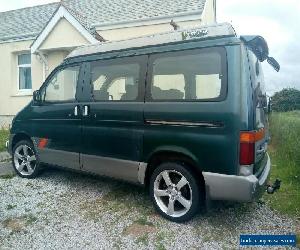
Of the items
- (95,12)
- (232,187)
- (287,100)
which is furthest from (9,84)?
(287,100)

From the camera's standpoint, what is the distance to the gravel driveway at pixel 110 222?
383cm

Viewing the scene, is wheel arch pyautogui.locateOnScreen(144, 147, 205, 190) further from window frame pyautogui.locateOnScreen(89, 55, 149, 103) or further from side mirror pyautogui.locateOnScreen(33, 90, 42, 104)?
side mirror pyautogui.locateOnScreen(33, 90, 42, 104)

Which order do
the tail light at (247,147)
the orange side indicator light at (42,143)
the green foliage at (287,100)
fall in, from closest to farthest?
the tail light at (247,147) < the orange side indicator light at (42,143) < the green foliage at (287,100)

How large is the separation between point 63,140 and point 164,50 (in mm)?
2330

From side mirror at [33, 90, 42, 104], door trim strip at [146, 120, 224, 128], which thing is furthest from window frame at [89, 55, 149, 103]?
side mirror at [33, 90, 42, 104]

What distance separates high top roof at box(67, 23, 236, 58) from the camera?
4023 millimetres

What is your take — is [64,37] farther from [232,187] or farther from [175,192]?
[232,187]

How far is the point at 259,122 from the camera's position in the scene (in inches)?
161

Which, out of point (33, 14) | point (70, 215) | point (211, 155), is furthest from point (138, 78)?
point (33, 14)

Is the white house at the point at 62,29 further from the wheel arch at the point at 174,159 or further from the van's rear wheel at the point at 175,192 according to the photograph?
the van's rear wheel at the point at 175,192

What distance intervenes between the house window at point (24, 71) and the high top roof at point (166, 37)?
34.9 ft

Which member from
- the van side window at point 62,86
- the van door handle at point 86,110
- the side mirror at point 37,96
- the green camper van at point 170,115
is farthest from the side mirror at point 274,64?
the side mirror at point 37,96

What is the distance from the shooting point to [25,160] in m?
6.21

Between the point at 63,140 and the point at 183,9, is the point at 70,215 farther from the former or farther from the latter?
the point at 183,9
